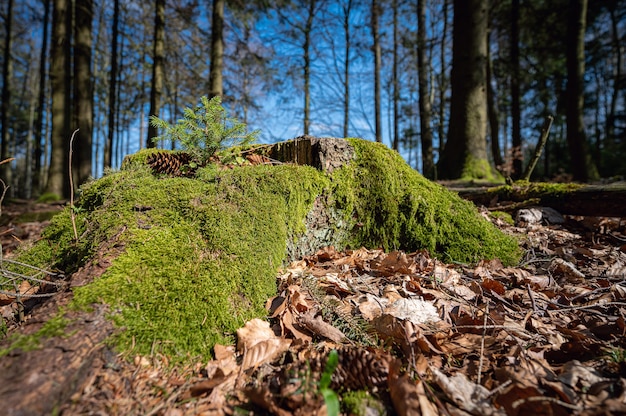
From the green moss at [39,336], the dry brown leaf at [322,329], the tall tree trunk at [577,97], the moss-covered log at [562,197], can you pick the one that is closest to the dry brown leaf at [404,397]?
the dry brown leaf at [322,329]

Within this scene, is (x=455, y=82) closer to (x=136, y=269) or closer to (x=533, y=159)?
(x=533, y=159)

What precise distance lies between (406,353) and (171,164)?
2.26 metres

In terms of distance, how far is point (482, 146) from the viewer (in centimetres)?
620

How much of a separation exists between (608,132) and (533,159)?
2136 centimetres

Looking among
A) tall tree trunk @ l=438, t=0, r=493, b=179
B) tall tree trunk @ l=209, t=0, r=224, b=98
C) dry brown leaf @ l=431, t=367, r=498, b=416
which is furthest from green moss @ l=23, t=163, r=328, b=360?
tall tree trunk @ l=209, t=0, r=224, b=98

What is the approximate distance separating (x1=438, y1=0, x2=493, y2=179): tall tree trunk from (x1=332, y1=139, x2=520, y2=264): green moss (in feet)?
12.7

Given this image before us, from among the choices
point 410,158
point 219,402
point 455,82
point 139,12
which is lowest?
point 219,402

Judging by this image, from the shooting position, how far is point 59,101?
756 cm

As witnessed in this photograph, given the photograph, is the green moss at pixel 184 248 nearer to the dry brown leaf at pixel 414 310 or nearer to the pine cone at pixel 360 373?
the pine cone at pixel 360 373

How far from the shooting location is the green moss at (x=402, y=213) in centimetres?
267

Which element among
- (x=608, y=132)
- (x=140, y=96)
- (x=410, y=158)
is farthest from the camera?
(x=410, y=158)

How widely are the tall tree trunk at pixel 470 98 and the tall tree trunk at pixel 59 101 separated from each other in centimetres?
1004

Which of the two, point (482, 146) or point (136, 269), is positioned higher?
point (482, 146)

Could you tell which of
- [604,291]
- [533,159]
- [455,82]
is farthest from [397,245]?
[455,82]
